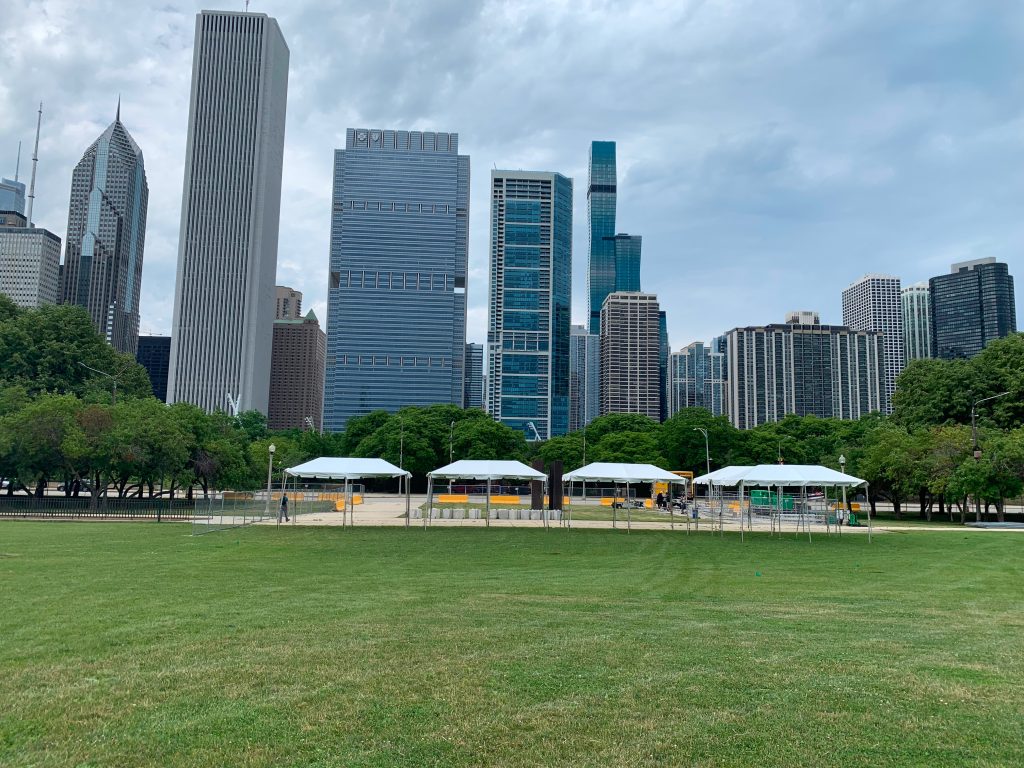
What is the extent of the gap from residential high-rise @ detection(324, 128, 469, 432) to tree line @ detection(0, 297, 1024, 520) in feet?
284

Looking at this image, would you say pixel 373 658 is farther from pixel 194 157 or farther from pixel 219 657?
pixel 194 157

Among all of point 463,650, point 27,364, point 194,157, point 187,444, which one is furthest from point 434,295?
point 463,650

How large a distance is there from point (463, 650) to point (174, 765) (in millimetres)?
3424

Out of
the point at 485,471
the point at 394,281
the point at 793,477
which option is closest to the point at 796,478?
the point at 793,477

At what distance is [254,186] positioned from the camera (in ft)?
490

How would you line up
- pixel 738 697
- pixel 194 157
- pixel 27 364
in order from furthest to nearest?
pixel 194 157 < pixel 27 364 < pixel 738 697

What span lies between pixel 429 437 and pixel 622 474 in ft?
175

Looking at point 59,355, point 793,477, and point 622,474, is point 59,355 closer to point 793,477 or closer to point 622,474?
point 622,474

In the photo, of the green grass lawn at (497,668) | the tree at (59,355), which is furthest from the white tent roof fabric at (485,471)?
the tree at (59,355)

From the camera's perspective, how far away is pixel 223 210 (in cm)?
14912

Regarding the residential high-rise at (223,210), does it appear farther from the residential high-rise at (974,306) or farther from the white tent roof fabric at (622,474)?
the residential high-rise at (974,306)

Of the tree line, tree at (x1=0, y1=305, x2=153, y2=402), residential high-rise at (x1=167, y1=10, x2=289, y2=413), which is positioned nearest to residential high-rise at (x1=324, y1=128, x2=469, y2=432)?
residential high-rise at (x1=167, y1=10, x2=289, y2=413)

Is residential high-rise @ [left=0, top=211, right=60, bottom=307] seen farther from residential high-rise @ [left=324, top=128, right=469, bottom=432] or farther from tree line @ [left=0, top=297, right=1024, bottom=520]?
tree line @ [left=0, top=297, right=1024, bottom=520]

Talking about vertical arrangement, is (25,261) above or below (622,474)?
above
